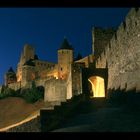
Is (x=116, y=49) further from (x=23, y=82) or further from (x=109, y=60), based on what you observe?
(x=23, y=82)

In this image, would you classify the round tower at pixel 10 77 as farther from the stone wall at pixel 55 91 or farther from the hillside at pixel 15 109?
the stone wall at pixel 55 91

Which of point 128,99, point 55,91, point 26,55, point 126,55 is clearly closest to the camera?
point 128,99

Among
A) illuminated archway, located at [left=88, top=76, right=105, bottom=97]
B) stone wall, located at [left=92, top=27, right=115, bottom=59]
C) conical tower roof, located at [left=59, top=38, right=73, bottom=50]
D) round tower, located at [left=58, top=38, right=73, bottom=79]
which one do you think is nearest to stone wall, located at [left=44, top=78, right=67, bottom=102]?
stone wall, located at [left=92, top=27, right=115, bottom=59]

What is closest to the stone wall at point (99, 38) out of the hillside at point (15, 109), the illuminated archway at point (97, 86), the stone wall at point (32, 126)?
the illuminated archway at point (97, 86)

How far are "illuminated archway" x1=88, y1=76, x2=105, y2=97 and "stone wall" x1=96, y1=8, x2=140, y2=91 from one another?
2.41 m

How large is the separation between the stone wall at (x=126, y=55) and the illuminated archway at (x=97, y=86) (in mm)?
2410

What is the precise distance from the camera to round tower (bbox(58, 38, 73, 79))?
5178cm

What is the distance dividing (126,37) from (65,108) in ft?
20.8

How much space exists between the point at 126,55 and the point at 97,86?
397 inches

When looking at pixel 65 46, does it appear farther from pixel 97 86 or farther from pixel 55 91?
pixel 97 86

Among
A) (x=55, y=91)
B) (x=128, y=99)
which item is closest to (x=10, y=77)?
(x=55, y=91)

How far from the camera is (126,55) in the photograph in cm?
1973

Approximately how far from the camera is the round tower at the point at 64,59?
51.8 m
